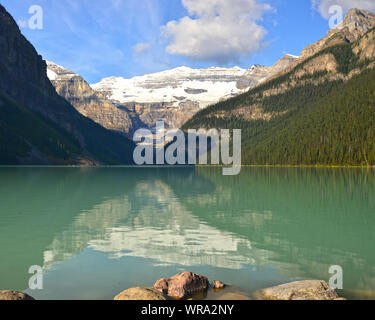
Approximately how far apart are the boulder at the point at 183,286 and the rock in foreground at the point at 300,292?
7.80ft

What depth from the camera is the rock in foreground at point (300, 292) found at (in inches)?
511

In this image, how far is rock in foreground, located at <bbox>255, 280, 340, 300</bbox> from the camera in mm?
12984

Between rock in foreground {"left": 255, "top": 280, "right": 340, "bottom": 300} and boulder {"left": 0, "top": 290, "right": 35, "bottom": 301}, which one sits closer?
boulder {"left": 0, "top": 290, "right": 35, "bottom": 301}

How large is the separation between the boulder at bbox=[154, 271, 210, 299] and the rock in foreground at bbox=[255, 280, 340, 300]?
238cm

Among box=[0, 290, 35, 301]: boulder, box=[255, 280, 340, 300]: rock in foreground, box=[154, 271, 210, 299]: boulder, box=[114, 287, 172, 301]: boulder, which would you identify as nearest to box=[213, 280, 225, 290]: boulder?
box=[154, 271, 210, 299]: boulder

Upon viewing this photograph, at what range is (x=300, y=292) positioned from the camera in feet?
44.0

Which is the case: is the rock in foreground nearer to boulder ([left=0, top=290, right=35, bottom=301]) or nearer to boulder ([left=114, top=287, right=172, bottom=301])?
boulder ([left=114, top=287, right=172, bottom=301])

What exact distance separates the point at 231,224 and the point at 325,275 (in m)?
13.8

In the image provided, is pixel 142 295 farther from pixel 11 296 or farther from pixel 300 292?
pixel 300 292

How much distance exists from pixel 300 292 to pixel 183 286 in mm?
4651

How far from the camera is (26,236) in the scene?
984 inches

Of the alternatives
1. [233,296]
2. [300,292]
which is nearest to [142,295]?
[233,296]
